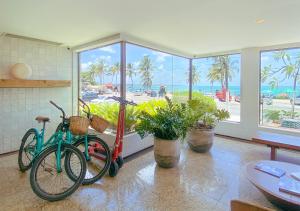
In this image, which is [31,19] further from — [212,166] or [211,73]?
[211,73]

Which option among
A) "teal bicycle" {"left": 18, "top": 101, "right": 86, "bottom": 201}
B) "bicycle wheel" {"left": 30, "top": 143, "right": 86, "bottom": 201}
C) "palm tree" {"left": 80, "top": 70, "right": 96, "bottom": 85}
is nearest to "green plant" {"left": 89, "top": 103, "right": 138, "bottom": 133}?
"palm tree" {"left": 80, "top": 70, "right": 96, "bottom": 85}

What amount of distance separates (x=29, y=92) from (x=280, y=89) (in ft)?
19.0

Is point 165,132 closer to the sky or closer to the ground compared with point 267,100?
closer to the ground

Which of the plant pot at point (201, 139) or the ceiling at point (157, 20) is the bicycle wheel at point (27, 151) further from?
the plant pot at point (201, 139)

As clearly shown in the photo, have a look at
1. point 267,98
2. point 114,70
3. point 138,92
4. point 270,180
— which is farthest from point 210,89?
point 270,180

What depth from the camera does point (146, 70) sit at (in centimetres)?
443

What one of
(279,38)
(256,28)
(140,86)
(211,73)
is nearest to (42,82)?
(140,86)

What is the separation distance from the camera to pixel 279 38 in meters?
3.90

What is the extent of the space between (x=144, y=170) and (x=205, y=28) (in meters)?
2.56

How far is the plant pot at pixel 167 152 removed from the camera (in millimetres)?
Result: 3100

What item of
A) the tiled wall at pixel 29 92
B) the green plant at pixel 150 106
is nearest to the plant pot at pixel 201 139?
the green plant at pixel 150 106

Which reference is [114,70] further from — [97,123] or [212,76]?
[212,76]

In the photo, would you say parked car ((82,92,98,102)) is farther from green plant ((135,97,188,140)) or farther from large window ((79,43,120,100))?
green plant ((135,97,188,140))

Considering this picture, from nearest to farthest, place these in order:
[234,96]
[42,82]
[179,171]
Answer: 1. [179,171]
2. [42,82]
3. [234,96]
